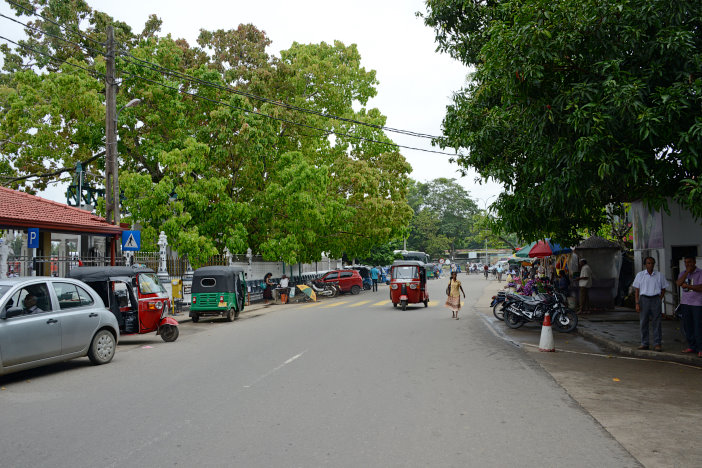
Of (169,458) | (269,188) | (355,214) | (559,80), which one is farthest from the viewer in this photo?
(355,214)

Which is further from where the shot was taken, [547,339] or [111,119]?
[111,119]

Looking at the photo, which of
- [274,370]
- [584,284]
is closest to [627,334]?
[584,284]

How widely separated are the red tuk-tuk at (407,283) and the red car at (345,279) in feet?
39.5

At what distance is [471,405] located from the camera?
23.6 feet

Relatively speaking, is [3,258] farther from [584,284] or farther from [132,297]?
[584,284]

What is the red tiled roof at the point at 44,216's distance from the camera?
16453 millimetres

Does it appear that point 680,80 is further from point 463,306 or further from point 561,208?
point 463,306

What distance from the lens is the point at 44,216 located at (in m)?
17.6

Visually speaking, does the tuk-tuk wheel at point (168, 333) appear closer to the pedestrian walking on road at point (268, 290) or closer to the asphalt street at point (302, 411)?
the asphalt street at point (302, 411)

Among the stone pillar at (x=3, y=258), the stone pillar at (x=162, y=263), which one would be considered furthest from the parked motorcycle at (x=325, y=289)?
the stone pillar at (x=3, y=258)

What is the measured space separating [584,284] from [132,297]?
1444cm

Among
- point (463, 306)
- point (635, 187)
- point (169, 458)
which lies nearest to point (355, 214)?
point (463, 306)

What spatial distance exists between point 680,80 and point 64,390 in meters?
10.5

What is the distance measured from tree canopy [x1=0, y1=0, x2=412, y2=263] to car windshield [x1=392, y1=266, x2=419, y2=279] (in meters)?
7.53
